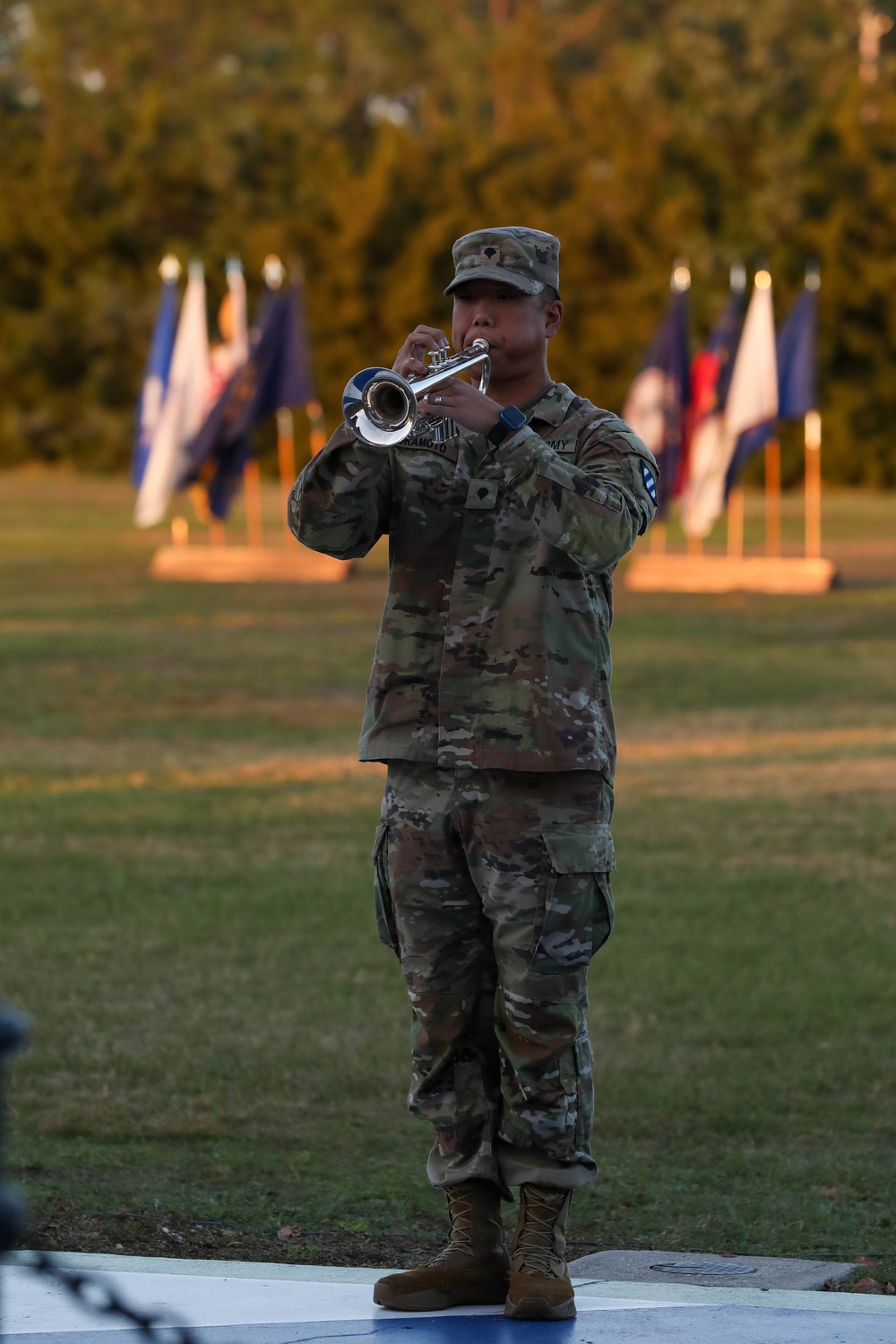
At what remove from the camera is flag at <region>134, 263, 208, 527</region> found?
83.0 feet

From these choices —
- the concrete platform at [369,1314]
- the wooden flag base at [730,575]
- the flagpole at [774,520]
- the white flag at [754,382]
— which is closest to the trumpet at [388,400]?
the concrete platform at [369,1314]

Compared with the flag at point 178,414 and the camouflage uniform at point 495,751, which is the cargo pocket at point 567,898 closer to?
the camouflage uniform at point 495,751

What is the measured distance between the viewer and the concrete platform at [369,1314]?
138 inches

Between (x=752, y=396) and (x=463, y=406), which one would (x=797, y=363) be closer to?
(x=752, y=396)

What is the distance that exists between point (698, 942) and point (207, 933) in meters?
1.87

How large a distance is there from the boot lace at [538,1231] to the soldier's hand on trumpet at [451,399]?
1330 millimetres

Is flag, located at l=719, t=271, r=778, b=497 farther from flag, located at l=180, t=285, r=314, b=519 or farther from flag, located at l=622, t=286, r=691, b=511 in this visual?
flag, located at l=180, t=285, r=314, b=519

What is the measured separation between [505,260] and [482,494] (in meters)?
0.40

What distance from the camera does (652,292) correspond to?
47.3m

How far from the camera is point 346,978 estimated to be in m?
7.52

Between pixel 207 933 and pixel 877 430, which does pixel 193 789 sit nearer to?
pixel 207 933

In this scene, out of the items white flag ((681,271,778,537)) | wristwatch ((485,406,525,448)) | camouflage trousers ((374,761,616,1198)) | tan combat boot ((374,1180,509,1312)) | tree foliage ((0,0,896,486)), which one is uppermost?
tree foliage ((0,0,896,486))

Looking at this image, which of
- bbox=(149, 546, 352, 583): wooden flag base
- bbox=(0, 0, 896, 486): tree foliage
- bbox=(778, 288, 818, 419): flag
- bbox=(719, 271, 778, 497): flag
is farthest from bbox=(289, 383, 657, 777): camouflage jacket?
bbox=(0, 0, 896, 486): tree foliage

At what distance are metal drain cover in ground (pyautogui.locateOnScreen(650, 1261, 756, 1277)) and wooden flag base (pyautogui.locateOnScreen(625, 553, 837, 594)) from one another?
2051cm
